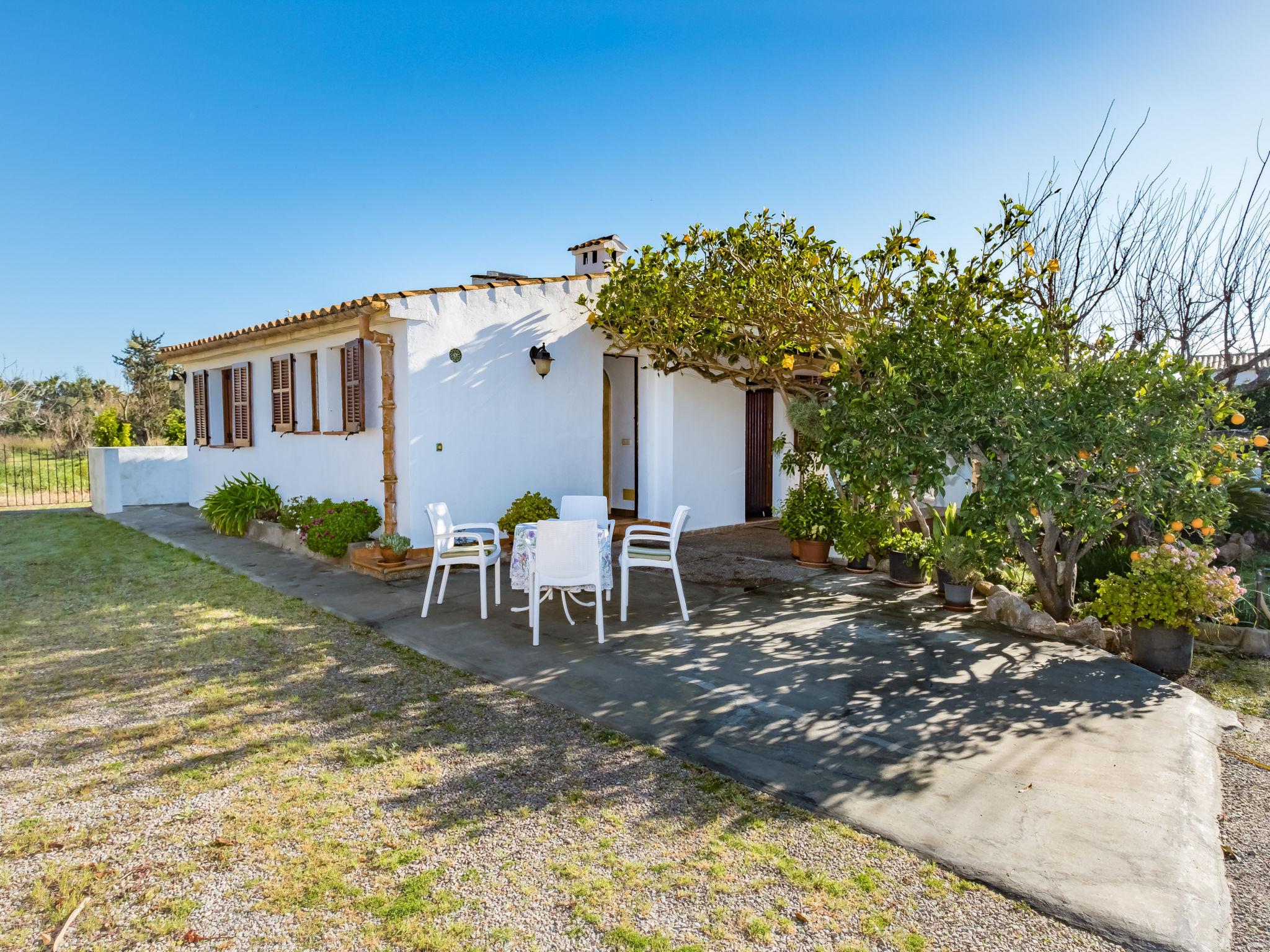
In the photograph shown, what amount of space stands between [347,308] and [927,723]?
22.9 feet

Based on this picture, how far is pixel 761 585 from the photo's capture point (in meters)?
7.52

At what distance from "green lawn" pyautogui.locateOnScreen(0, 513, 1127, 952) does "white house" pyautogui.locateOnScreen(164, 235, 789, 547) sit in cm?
410

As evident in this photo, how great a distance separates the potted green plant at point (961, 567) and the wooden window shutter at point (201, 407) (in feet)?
39.7

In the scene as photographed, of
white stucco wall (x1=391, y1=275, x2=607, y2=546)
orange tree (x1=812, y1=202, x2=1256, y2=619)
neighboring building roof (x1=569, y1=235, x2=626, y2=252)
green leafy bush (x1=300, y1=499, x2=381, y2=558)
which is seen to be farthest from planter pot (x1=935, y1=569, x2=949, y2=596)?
neighboring building roof (x1=569, y1=235, x2=626, y2=252)

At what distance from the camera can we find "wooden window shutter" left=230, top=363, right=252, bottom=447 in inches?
453

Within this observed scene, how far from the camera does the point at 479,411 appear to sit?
881 cm

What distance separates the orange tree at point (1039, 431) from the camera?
16.0 ft

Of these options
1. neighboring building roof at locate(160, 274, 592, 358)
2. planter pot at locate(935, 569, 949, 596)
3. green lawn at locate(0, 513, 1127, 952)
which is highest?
neighboring building roof at locate(160, 274, 592, 358)

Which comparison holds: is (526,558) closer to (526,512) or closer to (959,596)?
(526,512)

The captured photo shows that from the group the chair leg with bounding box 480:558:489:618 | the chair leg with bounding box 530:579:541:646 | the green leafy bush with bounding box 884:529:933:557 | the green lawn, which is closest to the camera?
the green lawn

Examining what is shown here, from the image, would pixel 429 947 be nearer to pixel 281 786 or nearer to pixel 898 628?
pixel 281 786

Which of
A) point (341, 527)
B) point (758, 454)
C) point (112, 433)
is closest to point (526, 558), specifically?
point (341, 527)

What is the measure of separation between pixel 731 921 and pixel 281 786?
2.15m

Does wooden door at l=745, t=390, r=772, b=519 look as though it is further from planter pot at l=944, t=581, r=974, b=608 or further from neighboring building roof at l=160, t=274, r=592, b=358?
planter pot at l=944, t=581, r=974, b=608
